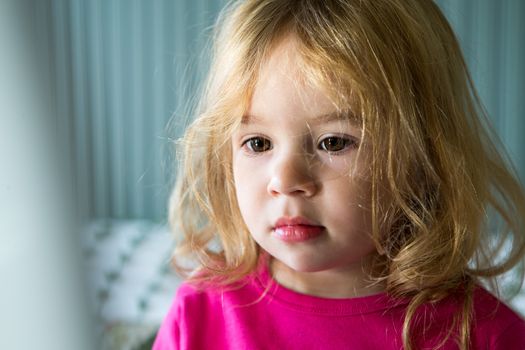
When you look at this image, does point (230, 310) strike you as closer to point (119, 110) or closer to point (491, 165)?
point (491, 165)

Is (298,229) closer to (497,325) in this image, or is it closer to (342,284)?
(342,284)

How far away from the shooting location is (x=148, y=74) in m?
1.78

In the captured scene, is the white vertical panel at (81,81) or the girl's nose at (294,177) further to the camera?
the white vertical panel at (81,81)

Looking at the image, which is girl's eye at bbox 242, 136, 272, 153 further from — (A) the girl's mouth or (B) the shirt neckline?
(B) the shirt neckline

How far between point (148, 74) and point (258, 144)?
0.96m

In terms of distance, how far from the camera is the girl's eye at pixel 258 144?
2.89 feet

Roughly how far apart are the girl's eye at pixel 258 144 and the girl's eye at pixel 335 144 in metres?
0.08

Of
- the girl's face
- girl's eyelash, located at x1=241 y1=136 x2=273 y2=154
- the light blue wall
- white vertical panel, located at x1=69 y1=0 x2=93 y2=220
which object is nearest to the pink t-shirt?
the girl's face

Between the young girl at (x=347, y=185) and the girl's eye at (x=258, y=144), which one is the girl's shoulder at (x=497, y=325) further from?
the girl's eye at (x=258, y=144)

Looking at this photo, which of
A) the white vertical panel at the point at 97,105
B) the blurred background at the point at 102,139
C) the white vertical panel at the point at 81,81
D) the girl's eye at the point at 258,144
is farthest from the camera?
the white vertical panel at the point at 97,105

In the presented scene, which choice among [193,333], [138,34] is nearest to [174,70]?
[138,34]

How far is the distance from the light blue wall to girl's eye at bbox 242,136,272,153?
624mm

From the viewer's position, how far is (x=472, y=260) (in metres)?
1.03

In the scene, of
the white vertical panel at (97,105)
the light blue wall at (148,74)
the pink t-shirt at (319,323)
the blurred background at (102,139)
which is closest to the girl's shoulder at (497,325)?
the pink t-shirt at (319,323)
